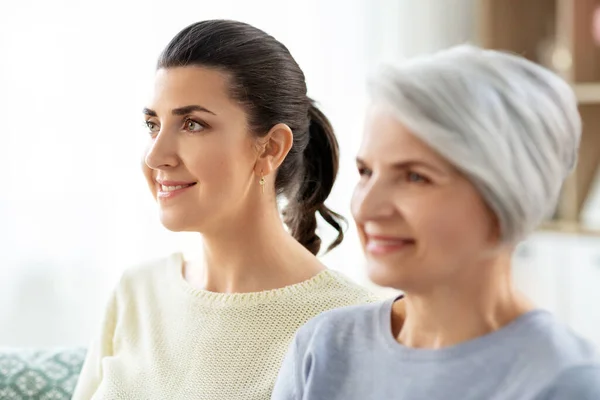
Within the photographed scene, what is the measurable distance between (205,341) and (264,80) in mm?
491

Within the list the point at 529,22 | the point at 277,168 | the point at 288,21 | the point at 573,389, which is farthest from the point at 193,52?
the point at 529,22

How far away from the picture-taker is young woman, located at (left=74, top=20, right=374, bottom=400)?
1.71m

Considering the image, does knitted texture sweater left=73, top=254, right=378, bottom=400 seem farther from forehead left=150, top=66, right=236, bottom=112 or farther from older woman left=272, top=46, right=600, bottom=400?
older woman left=272, top=46, right=600, bottom=400

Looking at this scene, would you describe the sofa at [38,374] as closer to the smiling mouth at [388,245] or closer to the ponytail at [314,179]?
the ponytail at [314,179]

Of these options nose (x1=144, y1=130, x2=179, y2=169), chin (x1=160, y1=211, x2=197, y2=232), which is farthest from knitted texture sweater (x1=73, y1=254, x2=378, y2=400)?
nose (x1=144, y1=130, x2=179, y2=169)

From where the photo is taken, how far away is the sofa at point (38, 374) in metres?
1.96

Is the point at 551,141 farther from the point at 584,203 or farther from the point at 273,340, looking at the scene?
the point at 584,203

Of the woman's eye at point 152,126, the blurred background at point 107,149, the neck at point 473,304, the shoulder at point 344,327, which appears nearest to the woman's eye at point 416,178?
the neck at point 473,304

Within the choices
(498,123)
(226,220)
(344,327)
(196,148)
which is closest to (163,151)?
(196,148)

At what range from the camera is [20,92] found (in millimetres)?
3092

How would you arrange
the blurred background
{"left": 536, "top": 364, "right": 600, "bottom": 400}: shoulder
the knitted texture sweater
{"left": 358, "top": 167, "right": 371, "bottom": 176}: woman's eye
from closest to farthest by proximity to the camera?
{"left": 536, "top": 364, "right": 600, "bottom": 400}: shoulder < {"left": 358, "top": 167, "right": 371, "bottom": 176}: woman's eye < the knitted texture sweater < the blurred background

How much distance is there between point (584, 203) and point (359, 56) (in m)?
1.07

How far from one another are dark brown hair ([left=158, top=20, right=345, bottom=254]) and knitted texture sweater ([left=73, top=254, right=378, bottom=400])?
254 mm

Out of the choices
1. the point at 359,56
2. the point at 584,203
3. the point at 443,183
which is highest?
the point at 443,183
